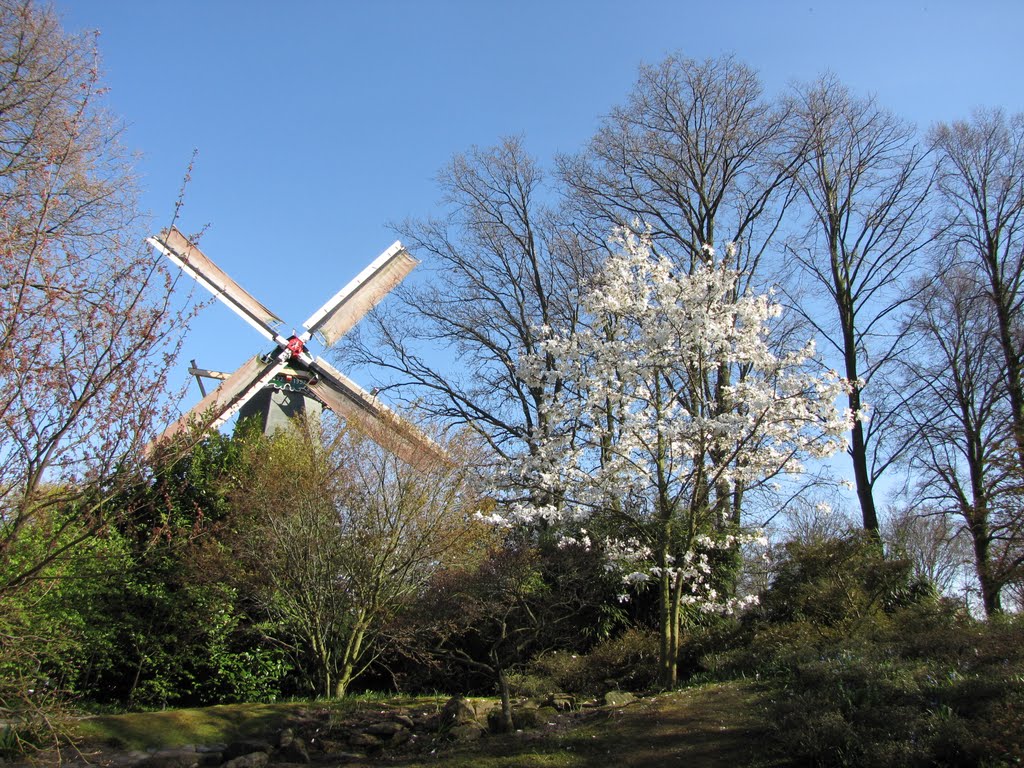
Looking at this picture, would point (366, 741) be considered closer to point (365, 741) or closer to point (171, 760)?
point (365, 741)

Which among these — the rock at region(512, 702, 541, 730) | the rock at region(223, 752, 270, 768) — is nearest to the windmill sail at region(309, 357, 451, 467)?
the rock at region(512, 702, 541, 730)

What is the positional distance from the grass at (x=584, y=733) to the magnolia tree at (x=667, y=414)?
1809mm

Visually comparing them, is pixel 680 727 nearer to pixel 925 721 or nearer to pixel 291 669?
pixel 925 721

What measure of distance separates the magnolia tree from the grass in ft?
5.94

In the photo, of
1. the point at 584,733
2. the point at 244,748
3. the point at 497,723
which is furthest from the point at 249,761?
the point at 584,733

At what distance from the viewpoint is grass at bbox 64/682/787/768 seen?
6.72 m

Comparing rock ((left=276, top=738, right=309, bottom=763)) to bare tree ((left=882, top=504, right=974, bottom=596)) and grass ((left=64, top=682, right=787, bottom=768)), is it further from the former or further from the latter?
bare tree ((left=882, top=504, right=974, bottom=596))

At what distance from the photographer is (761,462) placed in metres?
9.74

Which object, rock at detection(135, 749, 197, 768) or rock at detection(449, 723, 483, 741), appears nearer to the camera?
rock at detection(135, 749, 197, 768)

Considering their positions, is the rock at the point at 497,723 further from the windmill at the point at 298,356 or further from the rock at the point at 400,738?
the windmill at the point at 298,356

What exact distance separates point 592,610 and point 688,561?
4122mm

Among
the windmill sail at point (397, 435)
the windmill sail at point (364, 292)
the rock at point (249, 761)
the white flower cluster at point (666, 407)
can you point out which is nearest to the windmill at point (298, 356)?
the windmill sail at point (364, 292)

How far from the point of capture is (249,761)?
296 inches

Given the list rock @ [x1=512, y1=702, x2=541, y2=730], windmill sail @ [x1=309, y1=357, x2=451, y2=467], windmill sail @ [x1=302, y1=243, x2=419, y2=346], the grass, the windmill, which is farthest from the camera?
windmill sail @ [x1=302, y1=243, x2=419, y2=346]
